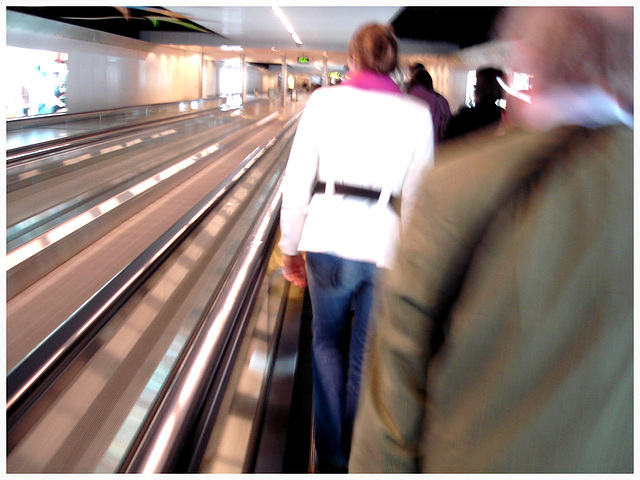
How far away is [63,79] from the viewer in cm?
1237

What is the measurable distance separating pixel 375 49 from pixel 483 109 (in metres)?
1.48

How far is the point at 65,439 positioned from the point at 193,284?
1.86 meters

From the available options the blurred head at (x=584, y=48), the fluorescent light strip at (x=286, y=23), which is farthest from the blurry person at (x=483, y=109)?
the fluorescent light strip at (x=286, y=23)

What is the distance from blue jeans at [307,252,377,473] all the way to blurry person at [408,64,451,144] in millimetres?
2094

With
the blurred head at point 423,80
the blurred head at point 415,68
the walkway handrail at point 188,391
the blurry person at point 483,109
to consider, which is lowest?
the walkway handrail at point 188,391

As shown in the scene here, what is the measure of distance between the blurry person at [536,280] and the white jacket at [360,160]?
1.03 meters

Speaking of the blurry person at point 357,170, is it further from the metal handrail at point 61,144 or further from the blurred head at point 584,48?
the metal handrail at point 61,144

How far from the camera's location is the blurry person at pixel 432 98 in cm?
383

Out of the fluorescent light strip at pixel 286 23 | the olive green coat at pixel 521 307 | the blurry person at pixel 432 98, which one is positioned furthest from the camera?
the fluorescent light strip at pixel 286 23

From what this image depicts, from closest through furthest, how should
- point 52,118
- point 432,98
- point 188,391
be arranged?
1. point 188,391
2. point 432,98
3. point 52,118

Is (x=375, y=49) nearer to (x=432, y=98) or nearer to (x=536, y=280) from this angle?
(x=536, y=280)

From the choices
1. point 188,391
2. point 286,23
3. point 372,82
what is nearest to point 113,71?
point 286,23

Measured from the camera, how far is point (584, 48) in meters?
0.75

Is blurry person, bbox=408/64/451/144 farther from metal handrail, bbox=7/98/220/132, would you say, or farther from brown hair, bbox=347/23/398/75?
metal handrail, bbox=7/98/220/132
